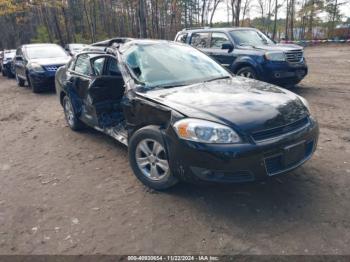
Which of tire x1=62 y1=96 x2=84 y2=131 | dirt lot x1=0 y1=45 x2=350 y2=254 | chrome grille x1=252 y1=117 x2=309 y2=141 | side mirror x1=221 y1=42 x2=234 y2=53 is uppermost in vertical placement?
side mirror x1=221 y1=42 x2=234 y2=53

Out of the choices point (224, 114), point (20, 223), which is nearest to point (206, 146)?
point (224, 114)

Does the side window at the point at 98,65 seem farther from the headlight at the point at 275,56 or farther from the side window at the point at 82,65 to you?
the headlight at the point at 275,56

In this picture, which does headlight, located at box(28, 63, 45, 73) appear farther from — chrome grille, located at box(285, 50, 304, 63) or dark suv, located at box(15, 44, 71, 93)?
chrome grille, located at box(285, 50, 304, 63)

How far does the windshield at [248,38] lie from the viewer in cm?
909

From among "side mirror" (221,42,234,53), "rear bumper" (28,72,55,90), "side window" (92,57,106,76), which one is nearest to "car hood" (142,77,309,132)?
"side window" (92,57,106,76)

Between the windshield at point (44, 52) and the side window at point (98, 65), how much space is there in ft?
25.0

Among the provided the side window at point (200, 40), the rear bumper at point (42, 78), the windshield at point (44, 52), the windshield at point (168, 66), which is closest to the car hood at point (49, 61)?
the rear bumper at point (42, 78)

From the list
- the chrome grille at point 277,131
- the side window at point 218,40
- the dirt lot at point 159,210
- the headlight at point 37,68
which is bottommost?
the dirt lot at point 159,210

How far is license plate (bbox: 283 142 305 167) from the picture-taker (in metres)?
3.15

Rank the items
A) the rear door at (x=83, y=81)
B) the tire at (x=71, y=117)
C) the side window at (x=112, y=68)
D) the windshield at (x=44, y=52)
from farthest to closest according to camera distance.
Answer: the windshield at (x=44, y=52) → the tire at (x=71, y=117) → the rear door at (x=83, y=81) → the side window at (x=112, y=68)

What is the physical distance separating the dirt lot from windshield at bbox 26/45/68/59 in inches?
304

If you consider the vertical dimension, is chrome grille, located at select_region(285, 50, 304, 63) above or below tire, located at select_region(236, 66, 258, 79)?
above

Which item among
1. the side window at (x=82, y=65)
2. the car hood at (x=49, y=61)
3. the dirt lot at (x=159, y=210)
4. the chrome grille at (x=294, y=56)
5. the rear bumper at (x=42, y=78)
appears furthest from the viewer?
the car hood at (x=49, y=61)

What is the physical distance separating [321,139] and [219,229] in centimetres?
294
